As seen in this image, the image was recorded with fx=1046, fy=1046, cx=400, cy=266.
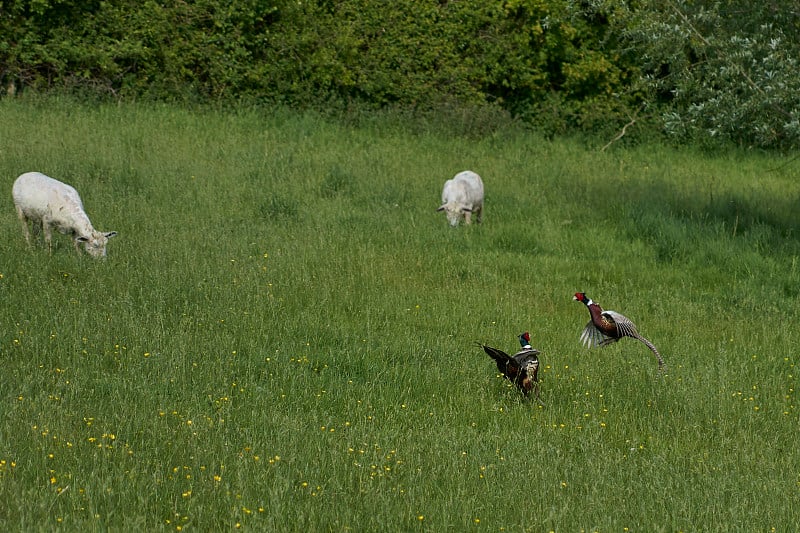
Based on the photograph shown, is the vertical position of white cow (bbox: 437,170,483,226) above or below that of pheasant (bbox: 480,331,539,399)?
below

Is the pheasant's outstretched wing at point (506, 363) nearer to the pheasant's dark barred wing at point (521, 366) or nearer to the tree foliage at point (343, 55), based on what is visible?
the pheasant's dark barred wing at point (521, 366)

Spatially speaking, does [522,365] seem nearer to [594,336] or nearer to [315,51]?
[594,336]

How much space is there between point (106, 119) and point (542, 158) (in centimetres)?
823

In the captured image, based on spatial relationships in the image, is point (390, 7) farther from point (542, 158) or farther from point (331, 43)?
point (542, 158)

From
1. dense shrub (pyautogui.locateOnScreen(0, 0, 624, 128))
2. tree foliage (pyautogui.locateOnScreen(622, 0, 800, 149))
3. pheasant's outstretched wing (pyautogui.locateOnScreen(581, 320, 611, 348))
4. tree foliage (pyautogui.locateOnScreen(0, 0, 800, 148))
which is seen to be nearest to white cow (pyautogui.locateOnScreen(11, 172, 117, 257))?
pheasant's outstretched wing (pyautogui.locateOnScreen(581, 320, 611, 348))

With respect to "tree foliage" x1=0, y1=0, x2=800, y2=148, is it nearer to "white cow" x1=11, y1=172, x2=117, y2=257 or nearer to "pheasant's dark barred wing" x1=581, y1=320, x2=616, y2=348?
"white cow" x1=11, y1=172, x2=117, y2=257

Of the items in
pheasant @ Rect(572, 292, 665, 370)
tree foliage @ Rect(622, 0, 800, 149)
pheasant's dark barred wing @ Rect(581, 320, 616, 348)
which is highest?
tree foliage @ Rect(622, 0, 800, 149)

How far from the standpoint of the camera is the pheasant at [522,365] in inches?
308

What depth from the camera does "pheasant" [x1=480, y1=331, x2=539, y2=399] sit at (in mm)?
7816

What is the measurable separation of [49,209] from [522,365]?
6468 mm

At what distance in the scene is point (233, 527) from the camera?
5.28 metres

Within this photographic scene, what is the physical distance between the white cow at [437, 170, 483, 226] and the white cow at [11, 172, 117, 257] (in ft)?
16.3

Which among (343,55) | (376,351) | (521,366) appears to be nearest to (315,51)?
(343,55)

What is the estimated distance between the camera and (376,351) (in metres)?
8.87
